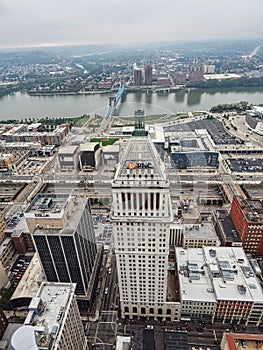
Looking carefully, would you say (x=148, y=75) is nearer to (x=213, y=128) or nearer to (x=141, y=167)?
(x=213, y=128)

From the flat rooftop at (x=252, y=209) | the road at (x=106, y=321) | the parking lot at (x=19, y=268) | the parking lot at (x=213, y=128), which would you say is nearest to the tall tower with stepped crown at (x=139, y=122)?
the road at (x=106, y=321)

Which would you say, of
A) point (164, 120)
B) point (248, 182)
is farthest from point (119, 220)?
point (164, 120)

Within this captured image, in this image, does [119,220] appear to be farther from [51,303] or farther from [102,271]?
[102,271]

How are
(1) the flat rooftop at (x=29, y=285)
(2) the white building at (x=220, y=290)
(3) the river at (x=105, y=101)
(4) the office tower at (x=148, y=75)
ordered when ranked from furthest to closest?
(4) the office tower at (x=148, y=75) → (3) the river at (x=105, y=101) → (1) the flat rooftop at (x=29, y=285) → (2) the white building at (x=220, y=290)

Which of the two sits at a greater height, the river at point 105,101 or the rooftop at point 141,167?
the rooftop at point 141,167

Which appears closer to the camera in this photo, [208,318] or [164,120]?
[208,318]

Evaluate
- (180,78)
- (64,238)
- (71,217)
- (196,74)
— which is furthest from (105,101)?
(64,238)

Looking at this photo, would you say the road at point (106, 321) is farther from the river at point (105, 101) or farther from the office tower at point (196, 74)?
the office tower at point (196, 74)
